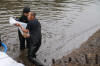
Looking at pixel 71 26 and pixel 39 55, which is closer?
pixel 39 55

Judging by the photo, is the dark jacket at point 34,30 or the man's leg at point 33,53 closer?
the dark jacket at point 34,30

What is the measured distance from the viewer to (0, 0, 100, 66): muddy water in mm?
8016

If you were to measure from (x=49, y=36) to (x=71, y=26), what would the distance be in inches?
92.2

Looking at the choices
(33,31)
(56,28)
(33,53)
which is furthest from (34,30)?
(56,28)

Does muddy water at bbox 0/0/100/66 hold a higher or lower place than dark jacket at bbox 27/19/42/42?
lower

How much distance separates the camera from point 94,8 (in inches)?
646

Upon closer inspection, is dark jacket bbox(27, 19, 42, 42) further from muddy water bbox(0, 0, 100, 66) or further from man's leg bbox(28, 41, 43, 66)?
muddy water bbox(0, 0, 100, 66)

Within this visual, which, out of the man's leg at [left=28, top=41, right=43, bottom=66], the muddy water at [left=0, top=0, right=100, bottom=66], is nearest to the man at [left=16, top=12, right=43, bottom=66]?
the man's leg at [left=28, top=41, right=43, bottom=66]

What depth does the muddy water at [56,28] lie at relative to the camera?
8016 millimetres

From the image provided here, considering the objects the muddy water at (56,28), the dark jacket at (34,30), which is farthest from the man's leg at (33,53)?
the muddy water at (56,28)

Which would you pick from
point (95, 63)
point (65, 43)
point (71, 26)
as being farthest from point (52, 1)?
point (95, 63)

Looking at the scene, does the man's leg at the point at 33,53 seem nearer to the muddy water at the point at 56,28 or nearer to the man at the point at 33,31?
the man at the point at 33,31

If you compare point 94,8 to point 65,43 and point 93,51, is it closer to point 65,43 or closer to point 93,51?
point 65,43

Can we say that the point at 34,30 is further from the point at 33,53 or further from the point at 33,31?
the point at 33,53
